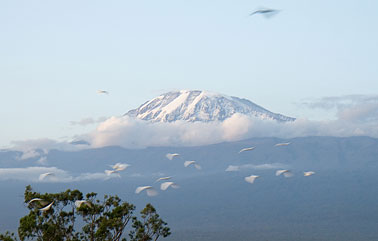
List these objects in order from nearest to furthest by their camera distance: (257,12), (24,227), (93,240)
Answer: (257,12)
(24,227)
(93,240)

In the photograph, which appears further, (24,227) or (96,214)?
(96,214)

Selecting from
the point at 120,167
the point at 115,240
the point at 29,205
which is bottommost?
the point at 115,240

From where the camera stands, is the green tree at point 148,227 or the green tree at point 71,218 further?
the green tree at point 148,227

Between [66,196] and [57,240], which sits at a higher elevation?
[66,196]

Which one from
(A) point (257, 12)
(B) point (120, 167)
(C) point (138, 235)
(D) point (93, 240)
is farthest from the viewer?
(B) point (120, 167)

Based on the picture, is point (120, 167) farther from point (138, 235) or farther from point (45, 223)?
point (45, 223)

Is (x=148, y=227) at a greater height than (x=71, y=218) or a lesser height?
lesser

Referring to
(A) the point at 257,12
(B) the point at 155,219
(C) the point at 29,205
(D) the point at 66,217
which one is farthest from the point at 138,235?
(A) the point at 257,12

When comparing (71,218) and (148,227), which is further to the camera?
(148,227)

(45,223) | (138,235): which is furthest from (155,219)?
(45,223)

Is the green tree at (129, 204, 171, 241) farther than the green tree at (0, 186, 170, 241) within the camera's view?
Yes

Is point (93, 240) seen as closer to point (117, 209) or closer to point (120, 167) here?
point (117, 209)
